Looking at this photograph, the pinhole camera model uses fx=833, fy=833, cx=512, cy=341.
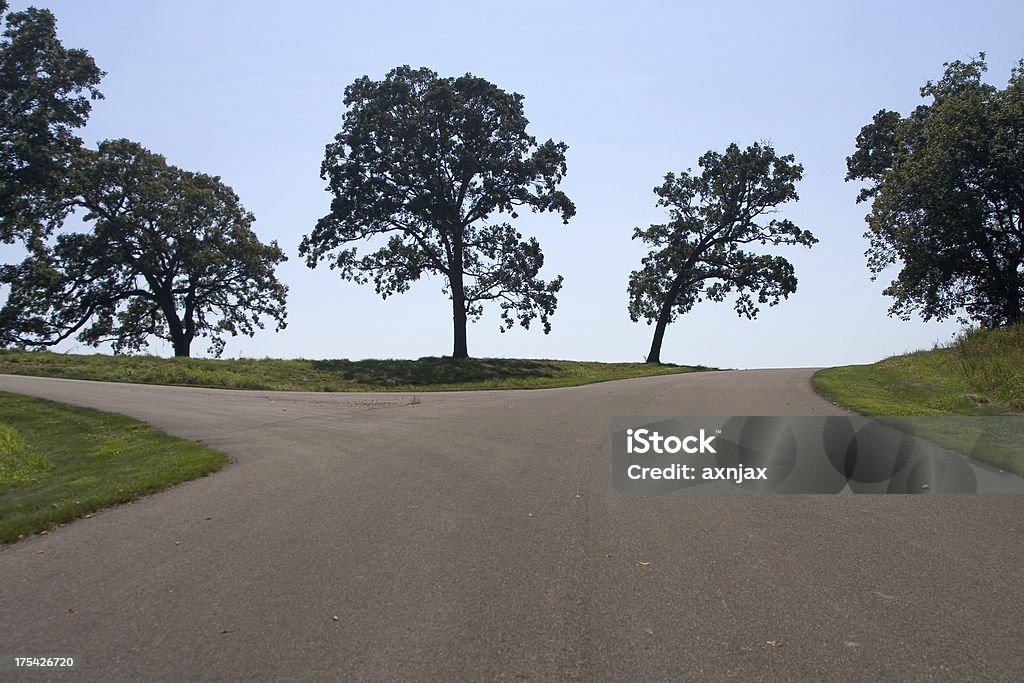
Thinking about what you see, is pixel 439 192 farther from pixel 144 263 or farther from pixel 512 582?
pixel 512 582

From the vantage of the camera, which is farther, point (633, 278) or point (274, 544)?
point (633, 278)

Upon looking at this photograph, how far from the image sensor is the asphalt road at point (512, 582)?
4738mm

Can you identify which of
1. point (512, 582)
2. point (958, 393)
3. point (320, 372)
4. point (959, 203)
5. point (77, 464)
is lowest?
point (512, 582)

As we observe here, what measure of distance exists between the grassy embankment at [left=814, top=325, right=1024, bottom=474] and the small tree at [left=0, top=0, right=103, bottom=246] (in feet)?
121

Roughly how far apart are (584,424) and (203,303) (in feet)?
124

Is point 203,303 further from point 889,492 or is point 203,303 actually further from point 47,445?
point 889,492

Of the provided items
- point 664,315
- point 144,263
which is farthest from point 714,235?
point 144,263

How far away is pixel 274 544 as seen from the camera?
7.30 metres

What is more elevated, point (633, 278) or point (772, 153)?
point (772, 153)

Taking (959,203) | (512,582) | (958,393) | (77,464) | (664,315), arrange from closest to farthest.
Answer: (512,582) < (77,464) < (958,393) < (959,203) < (664,315)

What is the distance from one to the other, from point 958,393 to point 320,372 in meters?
25.4

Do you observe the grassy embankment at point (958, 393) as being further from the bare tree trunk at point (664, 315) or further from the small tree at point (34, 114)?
the small tree at point (34, 114)

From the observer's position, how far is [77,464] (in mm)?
12273

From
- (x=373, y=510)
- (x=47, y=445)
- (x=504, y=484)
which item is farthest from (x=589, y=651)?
(x=47, y=445)
